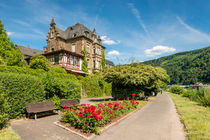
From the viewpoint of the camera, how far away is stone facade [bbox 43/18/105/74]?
88.0 feet

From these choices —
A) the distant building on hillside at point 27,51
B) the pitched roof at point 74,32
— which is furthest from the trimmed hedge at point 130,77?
the distant building on hillside at point 27,51

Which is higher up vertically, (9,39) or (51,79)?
(9,39)

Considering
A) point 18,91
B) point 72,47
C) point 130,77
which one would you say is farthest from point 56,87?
point 72,47

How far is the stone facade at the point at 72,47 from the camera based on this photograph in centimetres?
2682

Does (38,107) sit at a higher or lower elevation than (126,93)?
higher

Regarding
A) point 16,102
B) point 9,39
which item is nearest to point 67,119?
point 16,102

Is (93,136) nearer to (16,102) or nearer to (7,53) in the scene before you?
(16,102)

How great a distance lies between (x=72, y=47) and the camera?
3262 cm

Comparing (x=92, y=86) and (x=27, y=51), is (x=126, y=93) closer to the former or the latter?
(x=92, y=86)

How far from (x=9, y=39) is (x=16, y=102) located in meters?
23.3

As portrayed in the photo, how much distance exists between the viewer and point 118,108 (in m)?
8.28

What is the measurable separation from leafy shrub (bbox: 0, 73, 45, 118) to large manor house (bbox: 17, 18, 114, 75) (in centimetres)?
1722

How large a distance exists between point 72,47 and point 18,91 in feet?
86.9

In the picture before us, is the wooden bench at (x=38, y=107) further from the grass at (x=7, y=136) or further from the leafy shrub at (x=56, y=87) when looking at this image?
the grass at (x=7, y=136)
